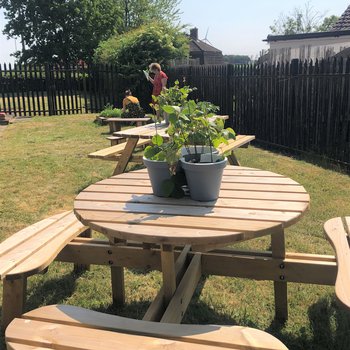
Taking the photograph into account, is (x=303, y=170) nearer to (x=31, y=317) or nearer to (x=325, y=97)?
(x=325, y=97)

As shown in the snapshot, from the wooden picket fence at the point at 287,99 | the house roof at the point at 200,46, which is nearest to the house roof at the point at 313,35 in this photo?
the wooden picket fence at the point at 287,99

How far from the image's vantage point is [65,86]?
14719 mm

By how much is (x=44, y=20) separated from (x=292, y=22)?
2773cm

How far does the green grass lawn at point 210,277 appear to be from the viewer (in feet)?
8.04

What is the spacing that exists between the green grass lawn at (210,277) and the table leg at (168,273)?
677 millimetres

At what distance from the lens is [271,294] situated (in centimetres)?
274

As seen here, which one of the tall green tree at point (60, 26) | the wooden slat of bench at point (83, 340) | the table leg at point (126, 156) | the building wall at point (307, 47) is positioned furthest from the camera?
the tall green tree at point (60, 26)

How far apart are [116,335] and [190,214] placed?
0.58m

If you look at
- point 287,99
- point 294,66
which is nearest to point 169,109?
point 294,66

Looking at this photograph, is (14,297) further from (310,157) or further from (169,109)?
(310,157)

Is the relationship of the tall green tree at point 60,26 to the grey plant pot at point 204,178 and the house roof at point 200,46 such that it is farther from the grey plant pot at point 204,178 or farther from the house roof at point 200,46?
the grey plant pot at point 204,178

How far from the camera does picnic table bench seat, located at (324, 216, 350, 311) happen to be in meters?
1.51

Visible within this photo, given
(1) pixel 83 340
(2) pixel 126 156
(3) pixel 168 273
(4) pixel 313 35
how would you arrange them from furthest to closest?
(4) pixel 313 35
(2) pixel 126 156
(3) pixel 168 273
(1) pixel 83 340

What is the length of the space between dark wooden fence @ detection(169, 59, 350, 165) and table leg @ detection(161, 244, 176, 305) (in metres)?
4.81
